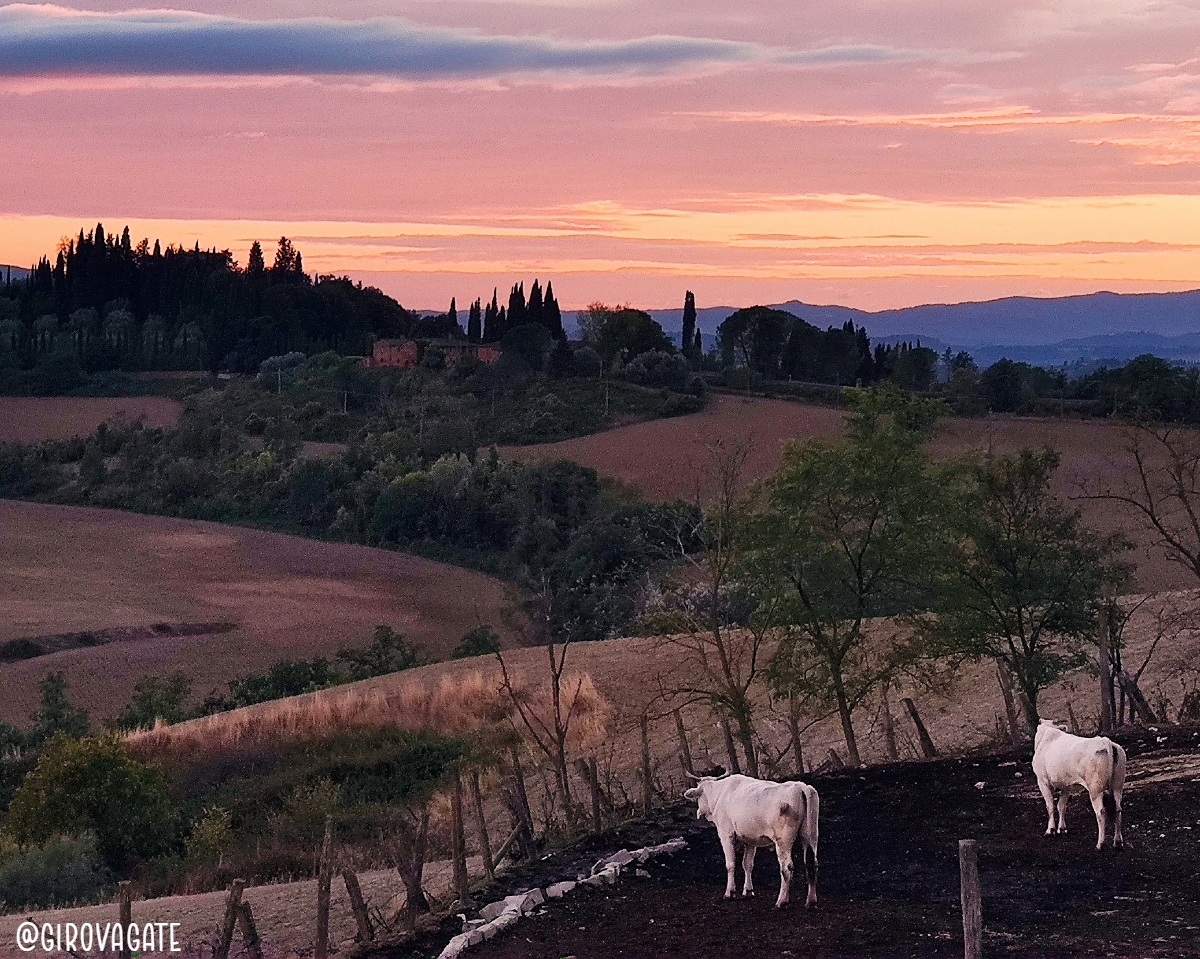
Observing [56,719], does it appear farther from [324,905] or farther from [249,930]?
[324,905]

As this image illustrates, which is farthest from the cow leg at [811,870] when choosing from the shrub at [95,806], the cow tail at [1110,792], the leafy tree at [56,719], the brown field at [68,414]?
the brown field at [68,414]

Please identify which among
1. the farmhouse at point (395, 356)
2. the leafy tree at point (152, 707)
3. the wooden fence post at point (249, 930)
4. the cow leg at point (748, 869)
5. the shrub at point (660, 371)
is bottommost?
the leafy tree at point (152, 707)

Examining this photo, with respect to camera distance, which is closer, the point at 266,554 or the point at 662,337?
the point at 266,554

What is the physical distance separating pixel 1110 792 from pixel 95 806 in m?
19.1

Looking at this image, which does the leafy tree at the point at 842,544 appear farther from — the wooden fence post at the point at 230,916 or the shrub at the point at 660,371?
the shrub at the point at 660,371

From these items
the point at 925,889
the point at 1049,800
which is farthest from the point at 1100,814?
the point at 925,889

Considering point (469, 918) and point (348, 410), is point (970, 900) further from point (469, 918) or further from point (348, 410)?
point (348, 410)

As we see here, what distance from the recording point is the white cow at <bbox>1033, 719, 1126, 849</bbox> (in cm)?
1433

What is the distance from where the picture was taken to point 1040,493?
80.8 ft

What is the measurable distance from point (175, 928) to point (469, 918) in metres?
5.12

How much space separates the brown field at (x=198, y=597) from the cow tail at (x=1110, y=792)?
3095 cm

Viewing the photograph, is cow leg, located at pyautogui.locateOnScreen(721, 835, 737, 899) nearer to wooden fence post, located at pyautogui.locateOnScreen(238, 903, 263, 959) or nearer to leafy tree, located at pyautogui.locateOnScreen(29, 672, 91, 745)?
wooden fence post, located at pyautogui.locateOnScreen(238, 903, 263, 959)

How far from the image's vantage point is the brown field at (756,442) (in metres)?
77.8

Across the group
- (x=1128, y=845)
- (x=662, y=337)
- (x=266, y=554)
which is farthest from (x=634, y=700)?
(x=662, y=337)
